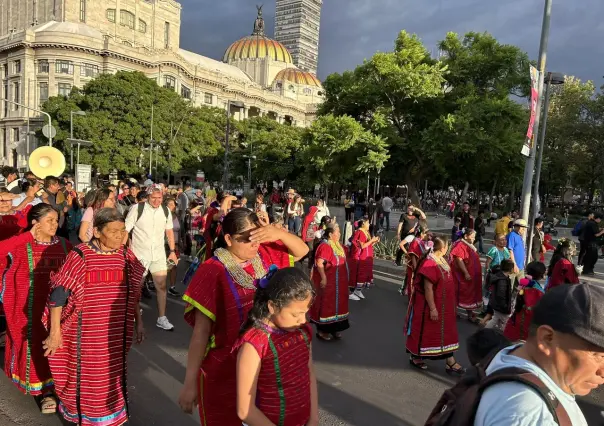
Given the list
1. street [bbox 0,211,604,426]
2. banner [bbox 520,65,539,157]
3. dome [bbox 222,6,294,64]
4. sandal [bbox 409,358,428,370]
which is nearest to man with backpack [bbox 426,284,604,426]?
street [bbox 0,211,604,426]

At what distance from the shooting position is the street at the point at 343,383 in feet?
11.8

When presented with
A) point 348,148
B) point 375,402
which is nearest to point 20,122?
point 348,148

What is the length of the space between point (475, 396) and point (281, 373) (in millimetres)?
926

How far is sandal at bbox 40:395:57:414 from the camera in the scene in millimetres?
3496

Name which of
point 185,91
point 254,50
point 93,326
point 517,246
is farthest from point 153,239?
point 254,50

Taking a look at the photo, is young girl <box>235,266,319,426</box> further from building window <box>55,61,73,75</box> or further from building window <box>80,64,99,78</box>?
building window <box>55,61,73,75</box>

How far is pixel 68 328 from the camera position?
2.88 metres

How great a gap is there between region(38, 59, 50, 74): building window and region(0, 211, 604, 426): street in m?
55.2

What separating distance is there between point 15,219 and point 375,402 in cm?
441

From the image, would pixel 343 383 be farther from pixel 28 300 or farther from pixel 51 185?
pixel 51 185

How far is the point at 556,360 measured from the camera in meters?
1.17

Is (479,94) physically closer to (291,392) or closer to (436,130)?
(436,130)

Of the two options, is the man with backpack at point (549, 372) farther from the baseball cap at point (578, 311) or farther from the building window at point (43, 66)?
the building window at point (43, 66)

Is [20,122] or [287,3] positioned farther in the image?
[287,3]
